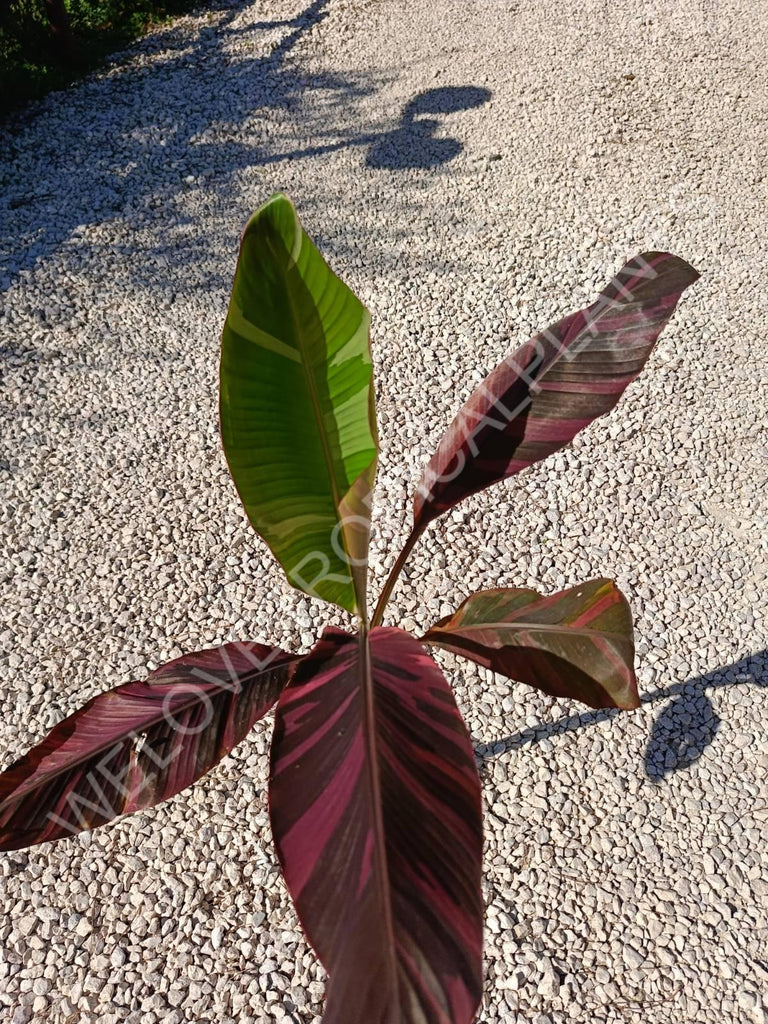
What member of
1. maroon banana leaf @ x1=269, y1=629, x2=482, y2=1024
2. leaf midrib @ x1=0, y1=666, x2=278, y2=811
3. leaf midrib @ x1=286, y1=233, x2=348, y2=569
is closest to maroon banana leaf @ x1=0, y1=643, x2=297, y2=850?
leaf midrib @ x1=0, y1=666, x2=278, y2=811

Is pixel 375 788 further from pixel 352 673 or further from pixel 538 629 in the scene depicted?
pixel 538 629

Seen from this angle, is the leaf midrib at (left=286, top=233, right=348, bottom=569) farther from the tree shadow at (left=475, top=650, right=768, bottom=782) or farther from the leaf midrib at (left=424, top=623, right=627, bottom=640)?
the tree shadow at (left=475, top=650, right=768, bottom=782)

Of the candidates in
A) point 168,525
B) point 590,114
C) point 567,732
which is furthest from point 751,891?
point 590,114

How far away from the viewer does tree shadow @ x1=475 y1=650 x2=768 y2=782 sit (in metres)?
1.57

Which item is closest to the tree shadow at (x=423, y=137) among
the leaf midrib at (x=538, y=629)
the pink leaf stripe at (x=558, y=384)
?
the pink leaf stripe at (x=558, y=384)

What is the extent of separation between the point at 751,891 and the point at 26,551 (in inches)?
69.3

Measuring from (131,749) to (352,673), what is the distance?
1.03ft

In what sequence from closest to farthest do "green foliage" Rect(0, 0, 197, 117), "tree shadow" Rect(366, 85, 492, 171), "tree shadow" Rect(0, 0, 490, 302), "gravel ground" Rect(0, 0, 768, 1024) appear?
"gravel ground" Rect(0, 0, 768, 1024) < "tree shadow" Rect(0, 0, 490, 302) < "tree shadow" Rect(366, 85, 492, 171) < "green foliage" Rect(0, 0, 197, 117)

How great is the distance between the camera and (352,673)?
1.06 m

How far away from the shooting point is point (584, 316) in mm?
1260

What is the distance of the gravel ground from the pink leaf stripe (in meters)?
0.62

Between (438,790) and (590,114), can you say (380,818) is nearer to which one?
(438,790)

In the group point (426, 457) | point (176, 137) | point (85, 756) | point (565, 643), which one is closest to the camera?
point (85, 756)

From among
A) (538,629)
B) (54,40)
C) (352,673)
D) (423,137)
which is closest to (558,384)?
(538,629)
